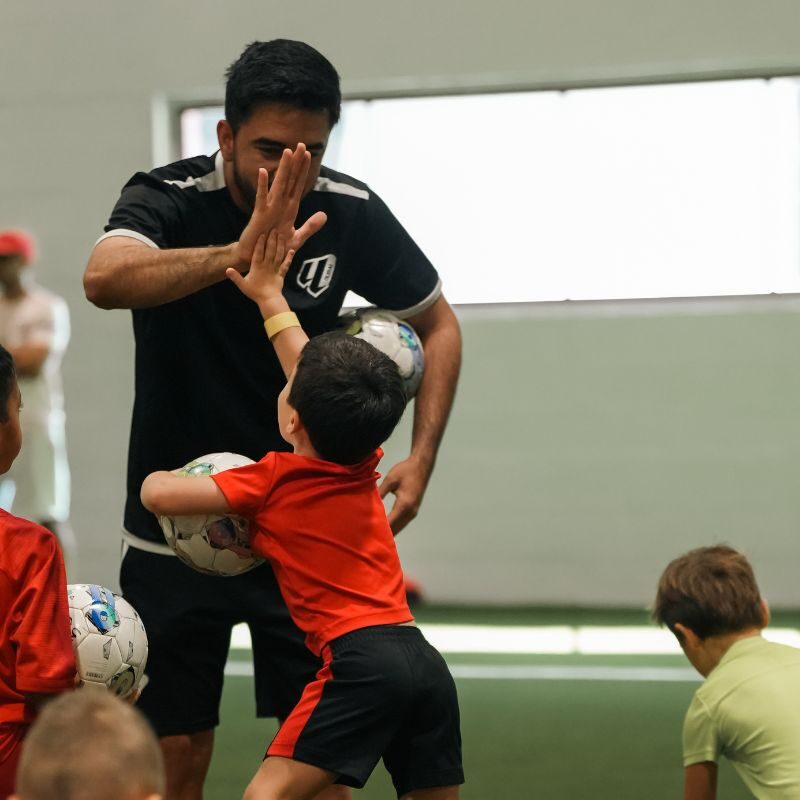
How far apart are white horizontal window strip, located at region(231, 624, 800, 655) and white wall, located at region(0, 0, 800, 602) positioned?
51 cm

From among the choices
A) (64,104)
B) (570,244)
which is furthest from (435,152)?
(64,104)

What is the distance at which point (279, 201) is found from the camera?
7.65 ft

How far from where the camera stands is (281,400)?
2.36 meters

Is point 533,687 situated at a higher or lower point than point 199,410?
lower

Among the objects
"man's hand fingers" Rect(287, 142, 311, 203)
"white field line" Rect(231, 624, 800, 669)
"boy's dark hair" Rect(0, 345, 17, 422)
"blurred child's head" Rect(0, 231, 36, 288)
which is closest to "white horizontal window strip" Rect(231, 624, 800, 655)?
"white field line" Rect(231, 624, 800, 669)

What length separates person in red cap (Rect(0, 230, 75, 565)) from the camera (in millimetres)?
5836

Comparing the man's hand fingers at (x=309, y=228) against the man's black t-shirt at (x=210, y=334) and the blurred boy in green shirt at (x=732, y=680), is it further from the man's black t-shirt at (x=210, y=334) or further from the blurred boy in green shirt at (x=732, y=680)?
the blurred boy in green shirt at (x=732, y=680)

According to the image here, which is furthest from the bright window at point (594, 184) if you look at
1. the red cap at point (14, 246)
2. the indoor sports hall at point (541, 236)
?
the red cap at point (14, 246)

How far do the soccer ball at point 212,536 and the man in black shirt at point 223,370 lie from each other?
0.85 ft

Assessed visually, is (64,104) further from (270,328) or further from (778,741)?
(778,741)

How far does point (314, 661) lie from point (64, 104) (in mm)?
4748

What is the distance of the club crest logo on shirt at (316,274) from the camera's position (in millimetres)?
2629

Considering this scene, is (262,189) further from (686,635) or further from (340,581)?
(686,635)

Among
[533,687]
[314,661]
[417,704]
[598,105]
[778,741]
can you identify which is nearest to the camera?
[417,704]
